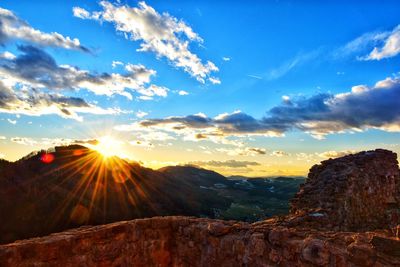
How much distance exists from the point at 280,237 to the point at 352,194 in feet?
A: 18.7

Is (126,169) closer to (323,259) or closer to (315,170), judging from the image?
(315,170)

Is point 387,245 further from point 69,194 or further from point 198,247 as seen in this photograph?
point 69,194

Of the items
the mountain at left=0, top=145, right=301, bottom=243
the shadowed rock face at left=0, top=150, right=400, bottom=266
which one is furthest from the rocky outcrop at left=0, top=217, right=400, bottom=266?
the mountain at left=0, top=145, right=301, bottom=243

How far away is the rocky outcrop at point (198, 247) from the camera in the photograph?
18.8 ft

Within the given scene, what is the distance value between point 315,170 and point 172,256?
690cm

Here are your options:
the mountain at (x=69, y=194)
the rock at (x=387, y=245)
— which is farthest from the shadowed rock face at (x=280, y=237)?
the mountain at (x=69, y=194)

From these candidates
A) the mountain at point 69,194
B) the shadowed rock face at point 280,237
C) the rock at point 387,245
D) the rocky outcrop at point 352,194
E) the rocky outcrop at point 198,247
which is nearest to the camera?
the rock at point 387,245

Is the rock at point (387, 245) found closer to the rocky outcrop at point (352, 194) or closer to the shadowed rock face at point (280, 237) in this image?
the shadowed rock face at point (280, 237)

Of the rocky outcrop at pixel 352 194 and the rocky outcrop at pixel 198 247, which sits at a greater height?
the rocky outcrop at pixel 352 194

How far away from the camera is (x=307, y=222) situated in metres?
9.66

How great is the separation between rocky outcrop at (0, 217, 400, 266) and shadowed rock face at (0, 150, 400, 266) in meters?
0.01

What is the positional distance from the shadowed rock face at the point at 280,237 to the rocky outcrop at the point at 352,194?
29 mm

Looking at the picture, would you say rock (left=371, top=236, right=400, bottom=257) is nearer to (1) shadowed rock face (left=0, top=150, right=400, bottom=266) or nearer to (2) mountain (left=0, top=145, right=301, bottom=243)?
(1) shadowed rock face (left=0, top=150, right=400, bottom=266)

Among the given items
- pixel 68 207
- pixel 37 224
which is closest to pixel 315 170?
pixel 37 224
